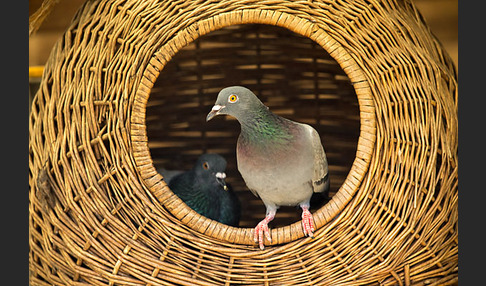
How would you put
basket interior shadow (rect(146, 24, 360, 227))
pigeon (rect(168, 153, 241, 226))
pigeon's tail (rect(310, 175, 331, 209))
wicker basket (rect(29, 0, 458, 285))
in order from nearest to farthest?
1. wicker basket (rect(29, 0, 458, 285))
2. pigeon's tail (rect(310, 175, 331, 209))
3. pigeon (rect(168, 153, 241, 226))
4. basket interior shadow (rect(146, 24, 360, 227))

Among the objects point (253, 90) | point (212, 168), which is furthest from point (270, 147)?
point (253, 90)

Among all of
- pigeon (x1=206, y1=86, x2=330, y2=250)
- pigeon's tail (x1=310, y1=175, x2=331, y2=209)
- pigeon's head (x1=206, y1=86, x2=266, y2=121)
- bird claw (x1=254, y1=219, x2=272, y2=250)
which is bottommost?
bird claw (x1=254, y1=219, x2=272, y2=250)

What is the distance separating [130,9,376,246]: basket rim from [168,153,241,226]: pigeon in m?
0.40

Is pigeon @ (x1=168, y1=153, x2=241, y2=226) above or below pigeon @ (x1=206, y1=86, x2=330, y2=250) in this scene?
below

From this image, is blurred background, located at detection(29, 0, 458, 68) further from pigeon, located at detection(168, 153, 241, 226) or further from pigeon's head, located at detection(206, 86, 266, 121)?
pigeon's head, located at detection(206, 86, 266, 121)

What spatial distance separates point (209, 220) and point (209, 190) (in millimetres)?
437

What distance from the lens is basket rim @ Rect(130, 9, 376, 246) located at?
129 centimetres

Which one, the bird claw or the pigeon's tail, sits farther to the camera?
the pigeon's tail

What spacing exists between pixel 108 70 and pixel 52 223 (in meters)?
0.42

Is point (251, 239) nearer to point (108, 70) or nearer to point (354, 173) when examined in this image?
point (354, 173)

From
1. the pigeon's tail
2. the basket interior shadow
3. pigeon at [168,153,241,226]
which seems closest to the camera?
the pigeon's tail

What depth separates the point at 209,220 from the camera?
1321mm

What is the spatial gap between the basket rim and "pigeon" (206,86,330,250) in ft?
0.28

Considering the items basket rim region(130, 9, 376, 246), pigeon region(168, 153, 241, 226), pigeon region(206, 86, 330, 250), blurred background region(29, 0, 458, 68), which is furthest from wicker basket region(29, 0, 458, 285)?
blurred background region(29, 0, 458, 68)
